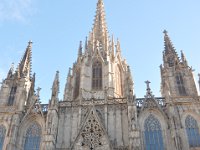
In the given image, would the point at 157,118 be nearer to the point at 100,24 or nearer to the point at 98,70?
the point at 98,70

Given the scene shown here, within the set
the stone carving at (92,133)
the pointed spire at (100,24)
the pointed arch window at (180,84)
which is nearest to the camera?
the stone carving at (92,133)

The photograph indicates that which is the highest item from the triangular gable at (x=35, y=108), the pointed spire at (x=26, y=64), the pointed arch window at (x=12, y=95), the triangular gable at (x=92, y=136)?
the pointed spire at (x=26, y=64)

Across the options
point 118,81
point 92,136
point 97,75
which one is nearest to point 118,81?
point 118,81

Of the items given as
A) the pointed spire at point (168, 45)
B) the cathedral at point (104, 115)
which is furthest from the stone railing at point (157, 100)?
the pointed spire at point (168, 45)

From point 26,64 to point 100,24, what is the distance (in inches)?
566

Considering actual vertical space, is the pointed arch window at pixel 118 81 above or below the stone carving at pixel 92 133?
above

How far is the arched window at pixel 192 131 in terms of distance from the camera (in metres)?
25.7

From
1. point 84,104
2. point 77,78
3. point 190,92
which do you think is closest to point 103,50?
point 77,78

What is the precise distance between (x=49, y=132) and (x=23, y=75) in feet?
33.5

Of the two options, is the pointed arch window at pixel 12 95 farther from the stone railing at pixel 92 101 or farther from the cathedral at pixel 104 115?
the stone railing at pixel 92 101

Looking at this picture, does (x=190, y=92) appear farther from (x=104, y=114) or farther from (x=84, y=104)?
(x=84, y=104)

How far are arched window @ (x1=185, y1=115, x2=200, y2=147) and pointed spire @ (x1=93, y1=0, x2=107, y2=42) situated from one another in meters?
18.2

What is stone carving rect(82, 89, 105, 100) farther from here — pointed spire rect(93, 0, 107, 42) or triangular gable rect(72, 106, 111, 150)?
pointed spire rect(93, 0, 107, 42)

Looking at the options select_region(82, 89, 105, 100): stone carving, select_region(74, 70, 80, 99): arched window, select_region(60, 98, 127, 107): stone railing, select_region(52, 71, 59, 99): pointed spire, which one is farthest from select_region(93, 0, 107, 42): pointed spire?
select_region(60, 98, 127, 107): stone railing
